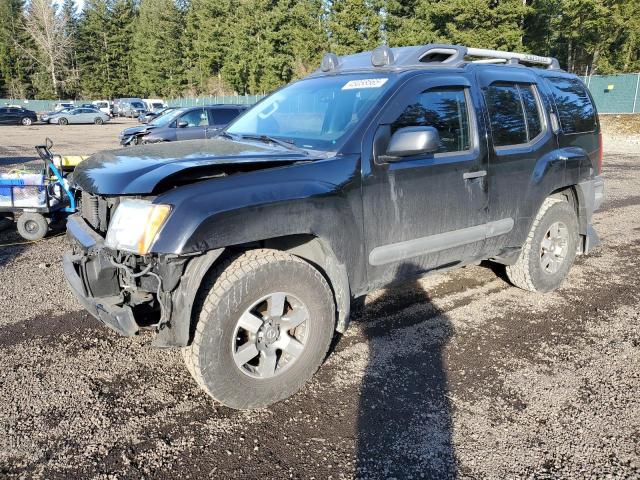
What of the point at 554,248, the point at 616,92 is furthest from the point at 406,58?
the point at 616,92

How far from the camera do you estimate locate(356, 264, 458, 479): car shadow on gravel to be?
8.52 feet

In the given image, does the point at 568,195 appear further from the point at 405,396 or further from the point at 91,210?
the point at 91,210

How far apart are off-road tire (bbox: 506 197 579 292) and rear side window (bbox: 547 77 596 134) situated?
0.75m

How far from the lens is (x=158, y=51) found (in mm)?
72500

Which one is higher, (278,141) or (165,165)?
(278,141)

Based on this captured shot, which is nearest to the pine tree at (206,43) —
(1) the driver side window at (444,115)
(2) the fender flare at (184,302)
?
(1) the driver side window at (444,115)

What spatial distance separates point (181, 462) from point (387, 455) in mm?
1054

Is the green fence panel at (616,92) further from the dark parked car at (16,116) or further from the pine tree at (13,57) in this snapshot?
the pine tree at (13,57)

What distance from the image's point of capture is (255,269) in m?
2.86

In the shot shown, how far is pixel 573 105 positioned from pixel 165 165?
13.3 ft

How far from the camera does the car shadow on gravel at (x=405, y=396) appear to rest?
102 inches

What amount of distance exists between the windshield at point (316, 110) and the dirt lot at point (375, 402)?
1.59 meters

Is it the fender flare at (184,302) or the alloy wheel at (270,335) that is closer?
the fender flare at (184,302)

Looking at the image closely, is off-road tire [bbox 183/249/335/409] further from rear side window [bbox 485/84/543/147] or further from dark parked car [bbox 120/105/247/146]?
dark parked car [bbox 120/105/247/146]
